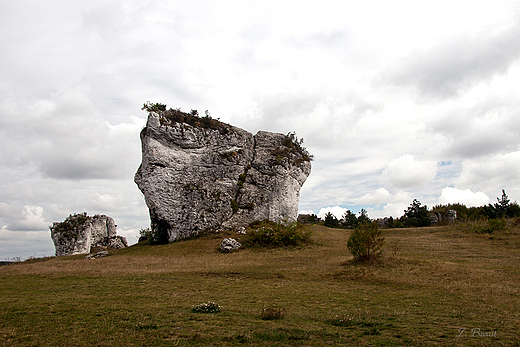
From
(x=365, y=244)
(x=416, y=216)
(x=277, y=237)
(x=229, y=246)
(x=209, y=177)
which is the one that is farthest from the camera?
(x=416, y=216)

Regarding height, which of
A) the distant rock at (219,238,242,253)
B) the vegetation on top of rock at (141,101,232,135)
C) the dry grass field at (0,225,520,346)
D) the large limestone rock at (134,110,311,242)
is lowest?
the dry grass field at (0,225,520,346)

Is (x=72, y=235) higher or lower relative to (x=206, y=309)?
higher

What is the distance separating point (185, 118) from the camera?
35312 mm

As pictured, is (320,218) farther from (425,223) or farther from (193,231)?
(193,231)

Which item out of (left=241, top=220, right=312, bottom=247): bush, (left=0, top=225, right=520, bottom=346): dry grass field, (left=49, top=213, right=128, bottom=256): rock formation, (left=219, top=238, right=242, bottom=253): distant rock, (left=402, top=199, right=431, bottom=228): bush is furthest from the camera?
(left=402, top=199, right=431, bottom=228): bush

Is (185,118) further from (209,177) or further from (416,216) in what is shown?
(416,216)

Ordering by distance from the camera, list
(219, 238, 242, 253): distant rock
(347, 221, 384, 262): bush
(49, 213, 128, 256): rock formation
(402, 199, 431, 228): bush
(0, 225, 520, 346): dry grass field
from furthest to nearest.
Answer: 1. (402, 199, 431, 228): bush
2. (49, 213, 128, 256): rock formation
3. (219, 238, 242, 253): distant rock
4. (347, 221, 384, 262): bush
5. (0, 225, 520, 346): dry grass field

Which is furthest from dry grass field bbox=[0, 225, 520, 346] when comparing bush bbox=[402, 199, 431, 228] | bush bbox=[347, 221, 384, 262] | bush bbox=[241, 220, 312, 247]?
bush bbox=[402, 199, 431, 228]

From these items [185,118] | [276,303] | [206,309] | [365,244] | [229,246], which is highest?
[185,118]

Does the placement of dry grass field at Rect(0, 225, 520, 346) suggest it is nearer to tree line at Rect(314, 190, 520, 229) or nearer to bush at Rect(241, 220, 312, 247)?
bush at Rect(241, 220, 312, 247)

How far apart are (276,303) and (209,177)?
81.5 feet

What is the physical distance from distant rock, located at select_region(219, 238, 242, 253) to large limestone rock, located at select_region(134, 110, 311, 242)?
19.0 ft

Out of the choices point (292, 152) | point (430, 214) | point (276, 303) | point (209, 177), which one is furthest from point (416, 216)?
point (276, 303)

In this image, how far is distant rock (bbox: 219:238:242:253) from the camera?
83.4 ft
